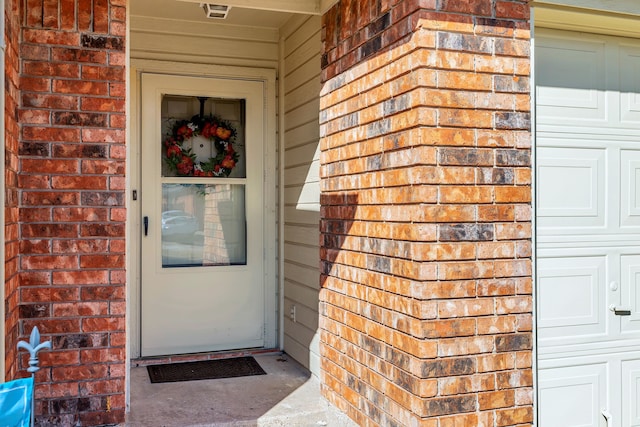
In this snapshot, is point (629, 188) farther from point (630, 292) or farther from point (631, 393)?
point (631, 393)

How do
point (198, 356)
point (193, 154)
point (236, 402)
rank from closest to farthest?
point (236, 402) → point (198, 356) → point (193, 154)

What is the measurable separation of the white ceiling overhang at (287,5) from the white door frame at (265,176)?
126 cm

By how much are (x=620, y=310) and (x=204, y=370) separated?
2575 mm

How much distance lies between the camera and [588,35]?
296cm

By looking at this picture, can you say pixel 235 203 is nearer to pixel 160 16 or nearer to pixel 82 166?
pixel 160 16

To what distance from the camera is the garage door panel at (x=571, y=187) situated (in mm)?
2848

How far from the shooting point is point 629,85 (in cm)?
304

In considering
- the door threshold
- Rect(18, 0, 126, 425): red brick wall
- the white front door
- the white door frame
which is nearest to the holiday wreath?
the white front door

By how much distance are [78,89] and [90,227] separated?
64cm

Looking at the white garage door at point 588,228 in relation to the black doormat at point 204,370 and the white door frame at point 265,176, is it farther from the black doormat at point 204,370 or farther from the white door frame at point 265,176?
the white door frame at point 265,176

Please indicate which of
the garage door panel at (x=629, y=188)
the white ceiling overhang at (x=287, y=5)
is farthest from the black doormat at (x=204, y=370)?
the garage door panel at (x=629, y=188)

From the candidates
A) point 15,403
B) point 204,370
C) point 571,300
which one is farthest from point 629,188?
point 204,370

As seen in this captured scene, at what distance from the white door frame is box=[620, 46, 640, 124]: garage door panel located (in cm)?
251

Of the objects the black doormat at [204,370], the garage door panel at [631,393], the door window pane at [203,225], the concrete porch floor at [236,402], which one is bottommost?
the concrete porch floor at [236,402]
